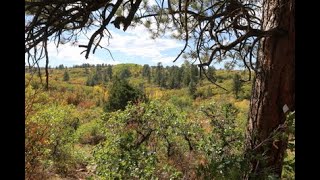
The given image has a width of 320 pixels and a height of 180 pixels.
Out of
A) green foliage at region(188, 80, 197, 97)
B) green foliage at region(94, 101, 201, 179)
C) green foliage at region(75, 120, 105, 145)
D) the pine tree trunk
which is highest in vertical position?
the pine tree trunk

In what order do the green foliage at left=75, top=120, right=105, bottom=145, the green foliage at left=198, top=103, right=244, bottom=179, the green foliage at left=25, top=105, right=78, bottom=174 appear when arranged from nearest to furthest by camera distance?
1. the green foliage at left=198, top=103, right=244, bottom=179
2. the green foliage at left=25, top=105, right=78, bottom=174
3. the green foliage at left=75, top=120, right=105, bottom=145

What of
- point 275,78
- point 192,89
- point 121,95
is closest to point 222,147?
point 275,78

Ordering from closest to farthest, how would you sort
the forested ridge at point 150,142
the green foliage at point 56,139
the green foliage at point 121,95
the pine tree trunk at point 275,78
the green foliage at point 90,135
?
the pine tree trunk at point 275,78, the forested ridge at point 150,142, the green foliage at point 56,139, the green foliage at point 90,135, the green foliage at point 121,95

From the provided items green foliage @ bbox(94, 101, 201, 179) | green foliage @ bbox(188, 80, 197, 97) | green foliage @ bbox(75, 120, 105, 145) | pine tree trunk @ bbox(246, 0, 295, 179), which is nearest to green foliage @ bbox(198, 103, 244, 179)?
pine tree trunk @ bbox(246, 0, 295, 179)

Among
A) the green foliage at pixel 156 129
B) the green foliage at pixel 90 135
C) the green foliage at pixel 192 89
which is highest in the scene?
the green foliage at pixel 156 129

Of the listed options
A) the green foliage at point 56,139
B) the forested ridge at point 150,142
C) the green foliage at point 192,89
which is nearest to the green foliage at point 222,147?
the forested ridge at point 150,142

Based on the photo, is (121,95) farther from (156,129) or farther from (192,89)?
(192,89)

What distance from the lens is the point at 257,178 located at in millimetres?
1916

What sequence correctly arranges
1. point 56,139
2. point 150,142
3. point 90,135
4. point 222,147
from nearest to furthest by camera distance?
point 222,147
point 150,142
point 56,139
point 90,135

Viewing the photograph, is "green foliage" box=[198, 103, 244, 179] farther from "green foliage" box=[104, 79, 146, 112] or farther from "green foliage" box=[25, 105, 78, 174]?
"green foliage" box=[104, 79, 146, 112]

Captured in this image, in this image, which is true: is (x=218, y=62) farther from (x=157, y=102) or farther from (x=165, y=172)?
(x=157, y=102)

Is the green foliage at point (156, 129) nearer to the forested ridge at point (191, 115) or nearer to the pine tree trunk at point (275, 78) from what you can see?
the forested ridge at point (191, 115)

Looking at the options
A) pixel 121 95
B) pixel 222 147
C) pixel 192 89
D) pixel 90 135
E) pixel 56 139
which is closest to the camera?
pixel 222 147

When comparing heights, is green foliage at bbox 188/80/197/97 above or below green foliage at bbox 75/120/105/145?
above
